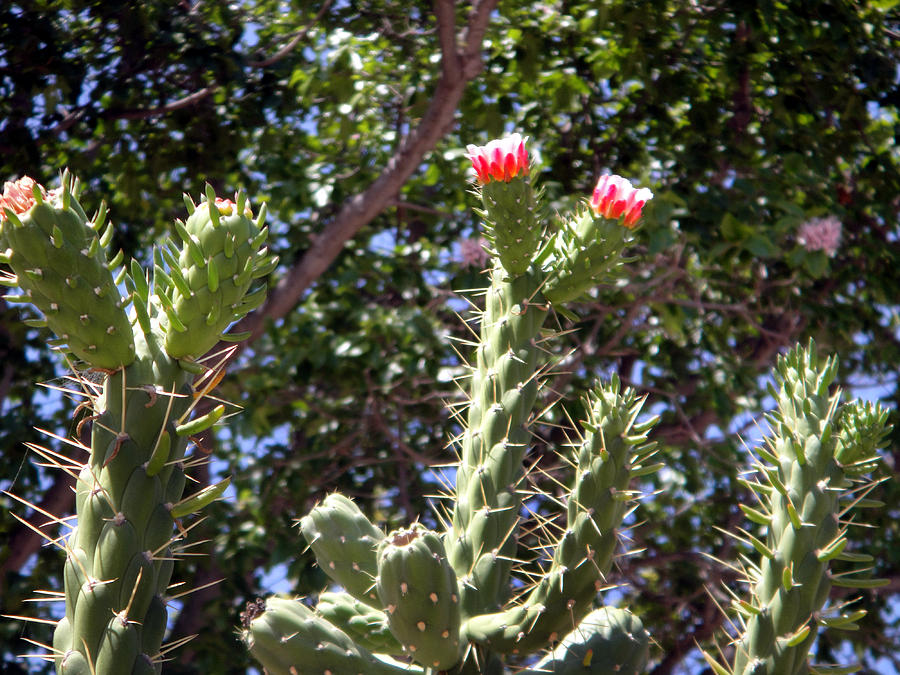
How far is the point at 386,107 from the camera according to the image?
5219 millimetres

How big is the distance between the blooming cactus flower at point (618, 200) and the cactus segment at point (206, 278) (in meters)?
0.79

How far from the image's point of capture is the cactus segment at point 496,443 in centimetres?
203

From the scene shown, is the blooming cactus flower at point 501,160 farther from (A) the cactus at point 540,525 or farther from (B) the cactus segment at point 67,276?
(B) the cactus segment at point 67,276

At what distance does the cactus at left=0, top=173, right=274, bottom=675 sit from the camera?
1548 mm

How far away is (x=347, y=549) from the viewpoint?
6.93 ft

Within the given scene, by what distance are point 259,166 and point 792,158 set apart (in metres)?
2.45

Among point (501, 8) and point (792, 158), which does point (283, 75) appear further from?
point (792, 158)

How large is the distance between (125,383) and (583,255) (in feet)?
3.28

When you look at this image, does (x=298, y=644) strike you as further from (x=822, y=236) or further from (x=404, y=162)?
(x=822, y=236)

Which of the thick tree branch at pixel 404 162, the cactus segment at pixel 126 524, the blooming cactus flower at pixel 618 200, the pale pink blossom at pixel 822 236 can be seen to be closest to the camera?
the cactus segment at pixel 126 524

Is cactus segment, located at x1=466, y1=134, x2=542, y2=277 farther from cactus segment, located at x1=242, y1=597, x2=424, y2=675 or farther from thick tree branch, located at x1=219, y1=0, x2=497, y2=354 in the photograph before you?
thick tree branch, located at x1=219, y1=0, x2=497, y2=354

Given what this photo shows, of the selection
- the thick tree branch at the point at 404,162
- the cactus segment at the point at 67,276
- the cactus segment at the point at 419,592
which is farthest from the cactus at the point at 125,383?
the thick tree branch at the point at 404,162

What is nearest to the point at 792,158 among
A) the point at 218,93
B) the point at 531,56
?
the point at 531,56

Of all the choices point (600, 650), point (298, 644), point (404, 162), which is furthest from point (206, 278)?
point (404, 162)
